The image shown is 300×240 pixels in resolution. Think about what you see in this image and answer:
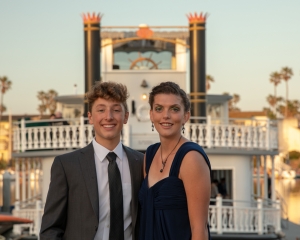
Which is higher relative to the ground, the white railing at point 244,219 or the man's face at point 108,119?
the man's face at point 108,119

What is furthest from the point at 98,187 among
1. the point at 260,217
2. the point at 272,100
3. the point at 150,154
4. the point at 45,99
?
the point at 272,100

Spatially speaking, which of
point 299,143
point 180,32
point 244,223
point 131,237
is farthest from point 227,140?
point 299,143

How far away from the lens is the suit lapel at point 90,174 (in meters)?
4.13

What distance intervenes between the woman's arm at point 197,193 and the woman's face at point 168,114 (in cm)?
26

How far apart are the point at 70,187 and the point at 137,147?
13273mm

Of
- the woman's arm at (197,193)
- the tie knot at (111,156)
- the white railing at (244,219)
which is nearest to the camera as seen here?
the woman's arm at (197,193)

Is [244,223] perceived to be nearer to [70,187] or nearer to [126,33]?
[126,33]

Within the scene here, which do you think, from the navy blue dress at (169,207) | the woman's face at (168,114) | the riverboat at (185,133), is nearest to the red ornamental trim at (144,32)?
the riverboat at (185,133)

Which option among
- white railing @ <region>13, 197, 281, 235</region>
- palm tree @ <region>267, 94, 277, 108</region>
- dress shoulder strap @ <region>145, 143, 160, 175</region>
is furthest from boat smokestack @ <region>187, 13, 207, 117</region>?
palm tree @ <region>267, 94, 277, 108</region>

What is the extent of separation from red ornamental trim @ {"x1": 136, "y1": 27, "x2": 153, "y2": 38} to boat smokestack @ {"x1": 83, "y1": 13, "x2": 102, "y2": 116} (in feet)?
3.45

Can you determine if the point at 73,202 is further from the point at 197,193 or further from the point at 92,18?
the point at 92,18

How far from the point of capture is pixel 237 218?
52.7 ft

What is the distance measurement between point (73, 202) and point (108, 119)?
1.64 ft

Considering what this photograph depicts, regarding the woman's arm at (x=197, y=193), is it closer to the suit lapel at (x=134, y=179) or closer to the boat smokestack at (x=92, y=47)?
the suit lapel at (x=134, y=179)
